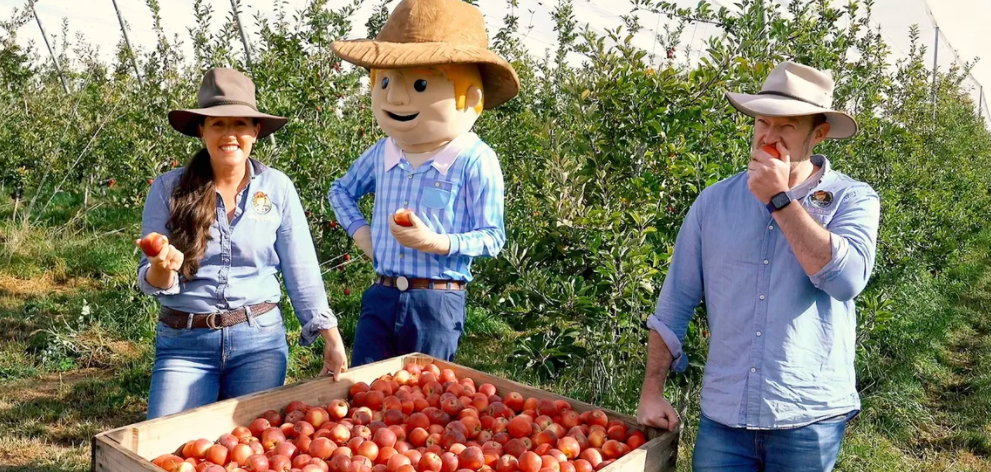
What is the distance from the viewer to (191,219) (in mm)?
2498

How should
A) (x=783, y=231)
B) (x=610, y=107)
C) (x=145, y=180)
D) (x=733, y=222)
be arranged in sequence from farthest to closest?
(x=145, y=180) → (x=610, y=107) → (x=733, y=222) → (x=783, y=231)

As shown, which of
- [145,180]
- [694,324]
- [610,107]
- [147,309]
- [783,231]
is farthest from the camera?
[145,180]

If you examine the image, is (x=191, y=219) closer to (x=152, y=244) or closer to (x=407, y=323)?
(x=152, y=244)

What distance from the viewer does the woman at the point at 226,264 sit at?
2539 millimetres

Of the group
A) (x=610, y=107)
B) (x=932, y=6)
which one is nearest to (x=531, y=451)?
(x=610, y=107)

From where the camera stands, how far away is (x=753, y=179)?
6.19 feet

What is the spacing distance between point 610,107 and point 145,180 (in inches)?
140

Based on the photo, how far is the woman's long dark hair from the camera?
2488 millimetres

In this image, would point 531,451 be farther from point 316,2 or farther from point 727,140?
point 316,2

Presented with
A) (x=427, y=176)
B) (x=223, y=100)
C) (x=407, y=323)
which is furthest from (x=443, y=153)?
(x=223, y=100)

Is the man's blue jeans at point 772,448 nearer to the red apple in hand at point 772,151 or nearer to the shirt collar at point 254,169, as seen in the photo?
the red apple in hand at point 772,151

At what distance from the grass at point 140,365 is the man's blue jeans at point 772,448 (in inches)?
49.1

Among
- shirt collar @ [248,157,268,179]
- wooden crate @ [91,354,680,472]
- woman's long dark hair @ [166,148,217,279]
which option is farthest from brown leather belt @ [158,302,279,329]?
shirt collar @ [248,157,268,179]

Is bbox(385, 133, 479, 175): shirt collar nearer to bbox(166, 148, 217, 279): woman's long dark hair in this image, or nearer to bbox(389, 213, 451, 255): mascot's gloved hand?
bbox(389, 213, 451, 255): mascot's gloved hand
